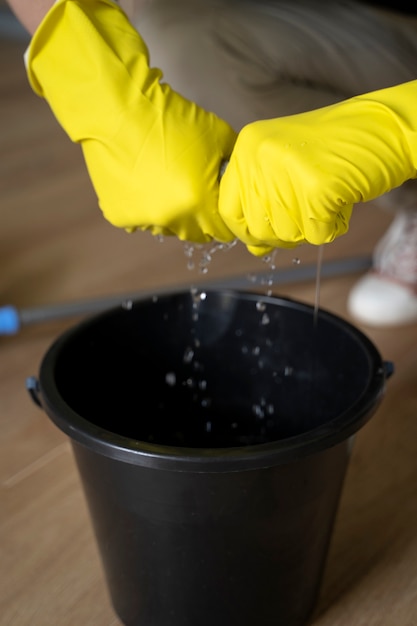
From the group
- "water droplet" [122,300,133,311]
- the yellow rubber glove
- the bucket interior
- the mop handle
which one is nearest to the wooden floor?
the mop handle

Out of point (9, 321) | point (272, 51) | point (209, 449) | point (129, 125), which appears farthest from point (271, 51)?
point (209, 449)

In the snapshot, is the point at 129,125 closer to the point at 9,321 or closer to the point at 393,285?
the point at 9,321

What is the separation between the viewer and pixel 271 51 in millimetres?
1057

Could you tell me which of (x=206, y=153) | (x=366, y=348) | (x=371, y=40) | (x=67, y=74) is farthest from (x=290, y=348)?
(x=371, y=40)

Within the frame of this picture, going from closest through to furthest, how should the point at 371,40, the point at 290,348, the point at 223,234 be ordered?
the point at 223,234
the point at 290,348
the point at 371,40

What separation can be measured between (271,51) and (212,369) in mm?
456

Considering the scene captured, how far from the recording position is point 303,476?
633mm

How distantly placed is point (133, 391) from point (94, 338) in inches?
3.7

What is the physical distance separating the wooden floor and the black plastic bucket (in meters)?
0.07

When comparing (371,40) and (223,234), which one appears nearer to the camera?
(223,234)

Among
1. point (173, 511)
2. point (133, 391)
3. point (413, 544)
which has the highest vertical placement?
point (173, 511)

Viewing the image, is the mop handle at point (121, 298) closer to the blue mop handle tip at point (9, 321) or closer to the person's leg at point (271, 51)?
the blue mop handle tip at point (9, 321)

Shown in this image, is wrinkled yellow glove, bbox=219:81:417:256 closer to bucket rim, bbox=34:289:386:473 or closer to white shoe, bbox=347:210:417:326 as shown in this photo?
bucket rim, bbox=34:289:386:473

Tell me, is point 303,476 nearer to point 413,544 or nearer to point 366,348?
point 366,348
